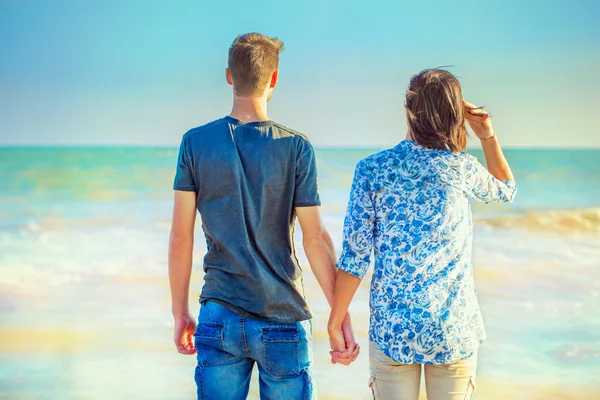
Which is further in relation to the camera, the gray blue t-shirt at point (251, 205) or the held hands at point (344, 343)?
the held hands at point (344, 343)

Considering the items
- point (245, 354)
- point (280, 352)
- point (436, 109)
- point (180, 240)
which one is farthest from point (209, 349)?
point (436, 109)

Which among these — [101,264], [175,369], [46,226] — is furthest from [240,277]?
[46,226]

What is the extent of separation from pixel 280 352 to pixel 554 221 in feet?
23.6

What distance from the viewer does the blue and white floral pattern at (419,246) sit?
2.34 metres

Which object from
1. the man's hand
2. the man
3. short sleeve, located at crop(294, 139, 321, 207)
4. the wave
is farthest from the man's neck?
the wave

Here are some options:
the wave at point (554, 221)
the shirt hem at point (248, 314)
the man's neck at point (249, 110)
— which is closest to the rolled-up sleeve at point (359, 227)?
the shirt hem at point (248, 314)

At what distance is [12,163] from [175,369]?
29.2 feet

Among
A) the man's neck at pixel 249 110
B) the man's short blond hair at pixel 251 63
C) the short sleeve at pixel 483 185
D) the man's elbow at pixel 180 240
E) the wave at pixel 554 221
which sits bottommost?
the wave at pixel 554 221

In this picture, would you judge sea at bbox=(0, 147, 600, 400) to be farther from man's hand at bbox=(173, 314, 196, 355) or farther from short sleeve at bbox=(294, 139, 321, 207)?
short sleeve at bbox=(294, 139, 321, 207)

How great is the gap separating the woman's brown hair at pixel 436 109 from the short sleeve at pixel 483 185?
75 mm

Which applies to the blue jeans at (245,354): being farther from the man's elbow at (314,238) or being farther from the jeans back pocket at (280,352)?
the man's elbow at (314,238)

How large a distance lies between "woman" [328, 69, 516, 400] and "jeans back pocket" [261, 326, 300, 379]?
0.23 m

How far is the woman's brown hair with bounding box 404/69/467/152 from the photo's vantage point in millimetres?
2402

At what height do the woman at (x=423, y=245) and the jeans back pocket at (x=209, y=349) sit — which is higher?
the woman at (x=423, y=245)
